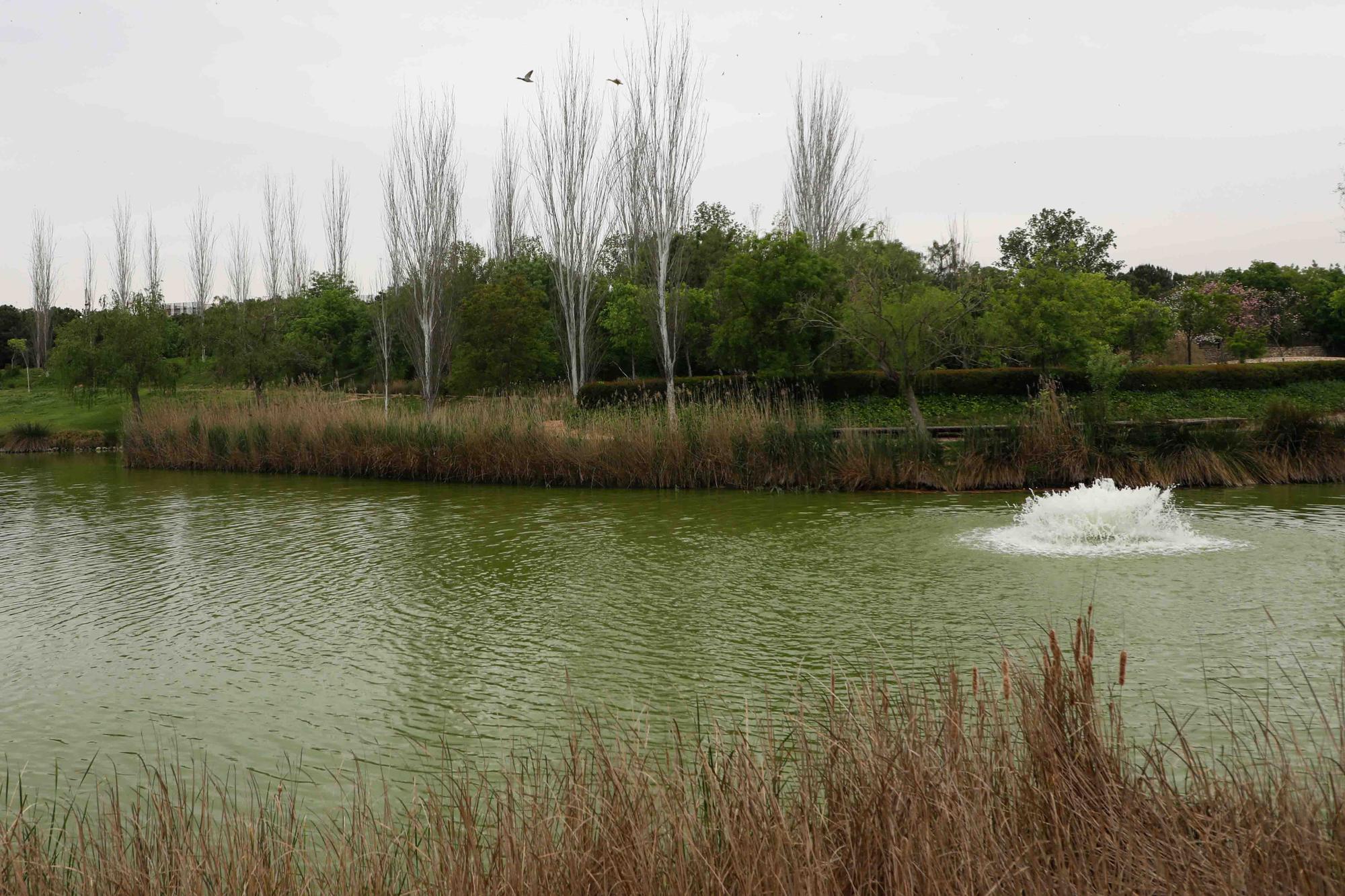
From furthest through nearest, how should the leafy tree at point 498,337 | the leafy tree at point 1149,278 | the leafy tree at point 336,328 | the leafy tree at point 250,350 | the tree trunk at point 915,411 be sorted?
the leafy tree at point 1149,278 → the leafy tree at point 336,328 → the leafy tree at point 498,337 → the leafy tree at point 250,350 → the tree trunk at point 915,411

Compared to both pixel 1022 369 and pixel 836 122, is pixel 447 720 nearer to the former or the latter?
pixel 1022 369

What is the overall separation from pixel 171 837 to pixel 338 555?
735 cm

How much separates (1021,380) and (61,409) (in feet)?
106

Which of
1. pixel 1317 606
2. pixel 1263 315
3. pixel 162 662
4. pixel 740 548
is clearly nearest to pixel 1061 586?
pixel 1317 606

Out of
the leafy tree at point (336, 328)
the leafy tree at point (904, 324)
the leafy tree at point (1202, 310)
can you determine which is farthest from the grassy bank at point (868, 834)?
the leafy tree at point (336, 328)

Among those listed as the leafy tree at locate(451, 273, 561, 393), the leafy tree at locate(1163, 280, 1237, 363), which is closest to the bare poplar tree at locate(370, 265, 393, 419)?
the leafy tree at locate(451, 273, 561, 393)

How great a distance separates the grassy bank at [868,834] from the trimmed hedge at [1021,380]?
2149 cm

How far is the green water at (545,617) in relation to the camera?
15.9ft

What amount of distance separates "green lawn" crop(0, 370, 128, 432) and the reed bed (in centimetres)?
1784

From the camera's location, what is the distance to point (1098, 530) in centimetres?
932

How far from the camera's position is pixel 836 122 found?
1267 inches

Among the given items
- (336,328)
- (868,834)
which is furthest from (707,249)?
(868,834)

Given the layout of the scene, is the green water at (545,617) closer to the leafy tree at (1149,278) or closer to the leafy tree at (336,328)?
the leafy tree at (336,328)

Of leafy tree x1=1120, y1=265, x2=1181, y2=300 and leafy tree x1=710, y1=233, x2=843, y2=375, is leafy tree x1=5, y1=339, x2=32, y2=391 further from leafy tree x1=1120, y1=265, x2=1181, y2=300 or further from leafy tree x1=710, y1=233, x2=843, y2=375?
leafy tree x1=1120, y1=265, x2=1181, y2=300
